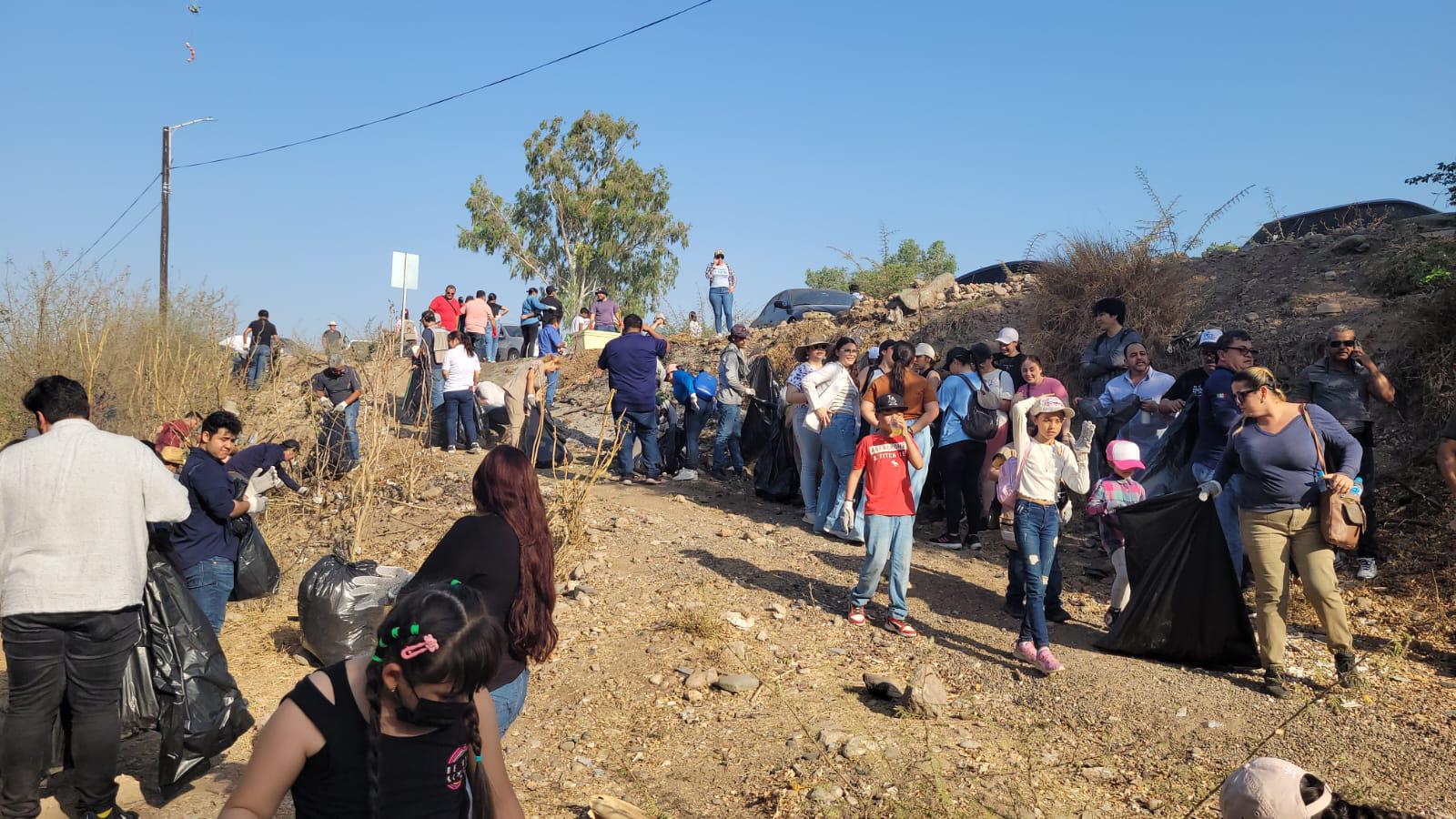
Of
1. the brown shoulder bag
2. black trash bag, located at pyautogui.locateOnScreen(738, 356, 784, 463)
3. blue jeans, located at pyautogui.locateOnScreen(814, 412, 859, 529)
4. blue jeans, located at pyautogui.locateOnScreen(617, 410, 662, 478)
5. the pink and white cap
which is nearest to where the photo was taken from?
the brown shoulder bag

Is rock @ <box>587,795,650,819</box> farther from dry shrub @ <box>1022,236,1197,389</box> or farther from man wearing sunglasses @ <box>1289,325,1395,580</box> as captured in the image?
dry shrub @ <box>1022,236,1197,389</box>

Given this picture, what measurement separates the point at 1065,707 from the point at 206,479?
4.70 metres

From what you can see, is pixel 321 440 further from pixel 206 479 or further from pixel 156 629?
pixel 156 629

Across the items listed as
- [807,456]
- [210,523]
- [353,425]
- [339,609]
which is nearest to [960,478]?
[807,456]

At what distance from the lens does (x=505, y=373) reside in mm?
15797

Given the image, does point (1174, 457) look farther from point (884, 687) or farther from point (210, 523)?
point (210, 523)

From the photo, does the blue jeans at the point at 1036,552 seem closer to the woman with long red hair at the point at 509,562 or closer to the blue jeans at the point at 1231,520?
the blue jeans at the point at 1231,520

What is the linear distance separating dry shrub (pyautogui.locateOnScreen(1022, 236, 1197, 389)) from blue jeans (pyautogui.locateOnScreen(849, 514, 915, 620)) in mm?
5468

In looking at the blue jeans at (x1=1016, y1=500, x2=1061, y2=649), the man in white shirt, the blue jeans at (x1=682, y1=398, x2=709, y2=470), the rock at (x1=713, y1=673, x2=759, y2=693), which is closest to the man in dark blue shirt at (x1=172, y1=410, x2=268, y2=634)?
the man in white shirt

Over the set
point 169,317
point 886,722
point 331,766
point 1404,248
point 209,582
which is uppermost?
point 1404,248

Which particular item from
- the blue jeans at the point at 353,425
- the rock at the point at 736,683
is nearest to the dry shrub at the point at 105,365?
the blue jeans at the point at 353,425

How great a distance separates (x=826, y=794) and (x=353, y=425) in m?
8.54

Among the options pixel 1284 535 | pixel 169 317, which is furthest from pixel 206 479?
pixel 169 317

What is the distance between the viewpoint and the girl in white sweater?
5.80 metres
